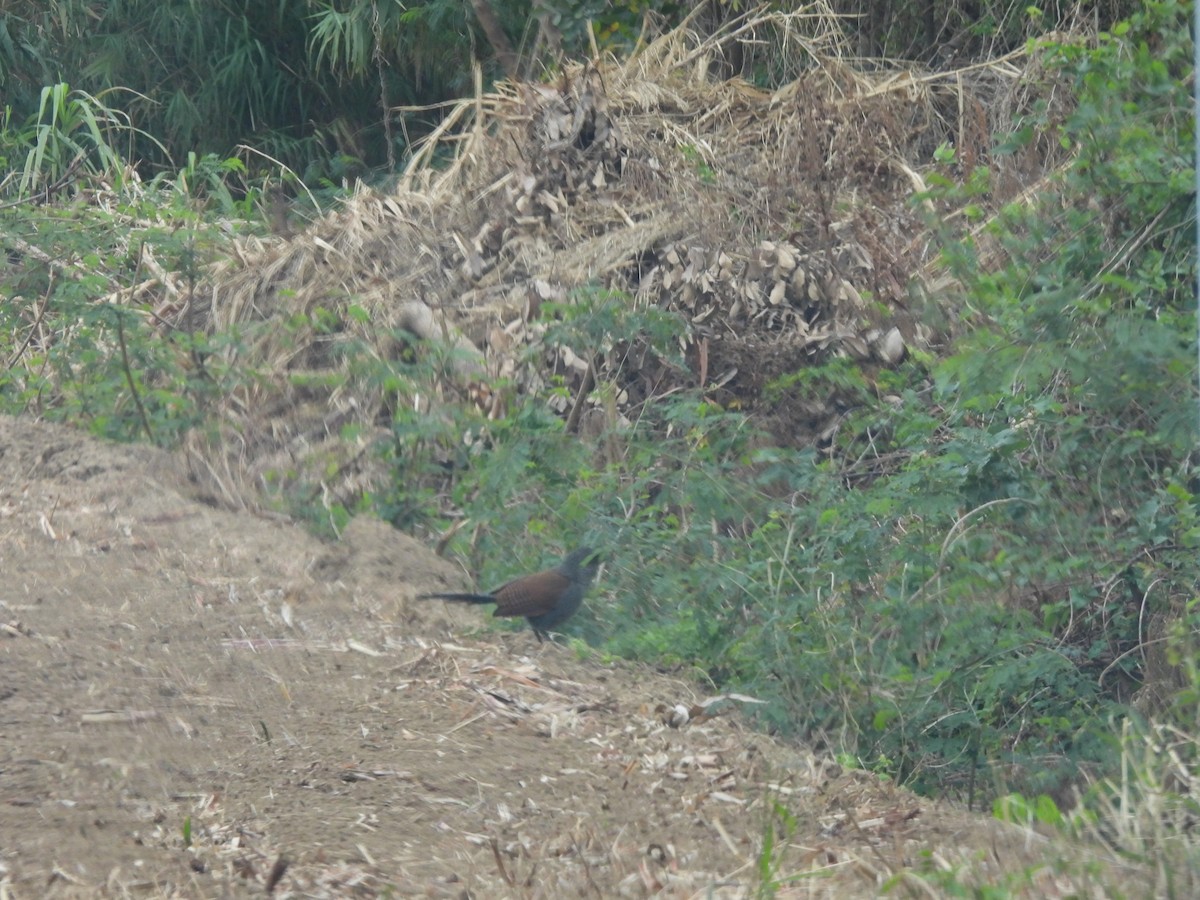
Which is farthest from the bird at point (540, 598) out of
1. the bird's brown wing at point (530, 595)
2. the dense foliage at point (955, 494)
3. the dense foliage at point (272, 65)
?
the dense foliage at point (272, 65)

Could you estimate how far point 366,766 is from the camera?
147 inches

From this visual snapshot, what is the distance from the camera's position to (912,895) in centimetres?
283

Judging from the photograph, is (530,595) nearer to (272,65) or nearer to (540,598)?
(540,598)

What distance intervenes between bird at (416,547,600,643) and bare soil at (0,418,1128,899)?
90 millimetres

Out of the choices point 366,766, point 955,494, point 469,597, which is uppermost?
point 366,766

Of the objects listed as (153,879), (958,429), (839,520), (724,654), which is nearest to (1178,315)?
(958,429)

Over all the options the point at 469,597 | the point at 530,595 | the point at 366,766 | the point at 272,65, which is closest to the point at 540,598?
the point at 530,595

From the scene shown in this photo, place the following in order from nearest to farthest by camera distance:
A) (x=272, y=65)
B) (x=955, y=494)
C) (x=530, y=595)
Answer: (x=530, y=595) < (x=955, y=494) < (x=272, y=65)

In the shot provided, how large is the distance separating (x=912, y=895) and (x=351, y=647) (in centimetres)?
235

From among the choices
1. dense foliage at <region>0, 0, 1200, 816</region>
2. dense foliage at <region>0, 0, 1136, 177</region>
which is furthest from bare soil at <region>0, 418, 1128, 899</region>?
dense foliage at <region>0, 0, 1136, 177</region>

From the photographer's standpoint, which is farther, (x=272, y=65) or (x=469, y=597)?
(x=272, y=65)

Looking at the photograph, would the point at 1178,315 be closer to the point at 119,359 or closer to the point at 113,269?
the point at 119,359

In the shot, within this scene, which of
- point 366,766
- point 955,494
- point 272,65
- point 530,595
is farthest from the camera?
point 272,65

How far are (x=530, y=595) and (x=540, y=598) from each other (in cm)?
4
